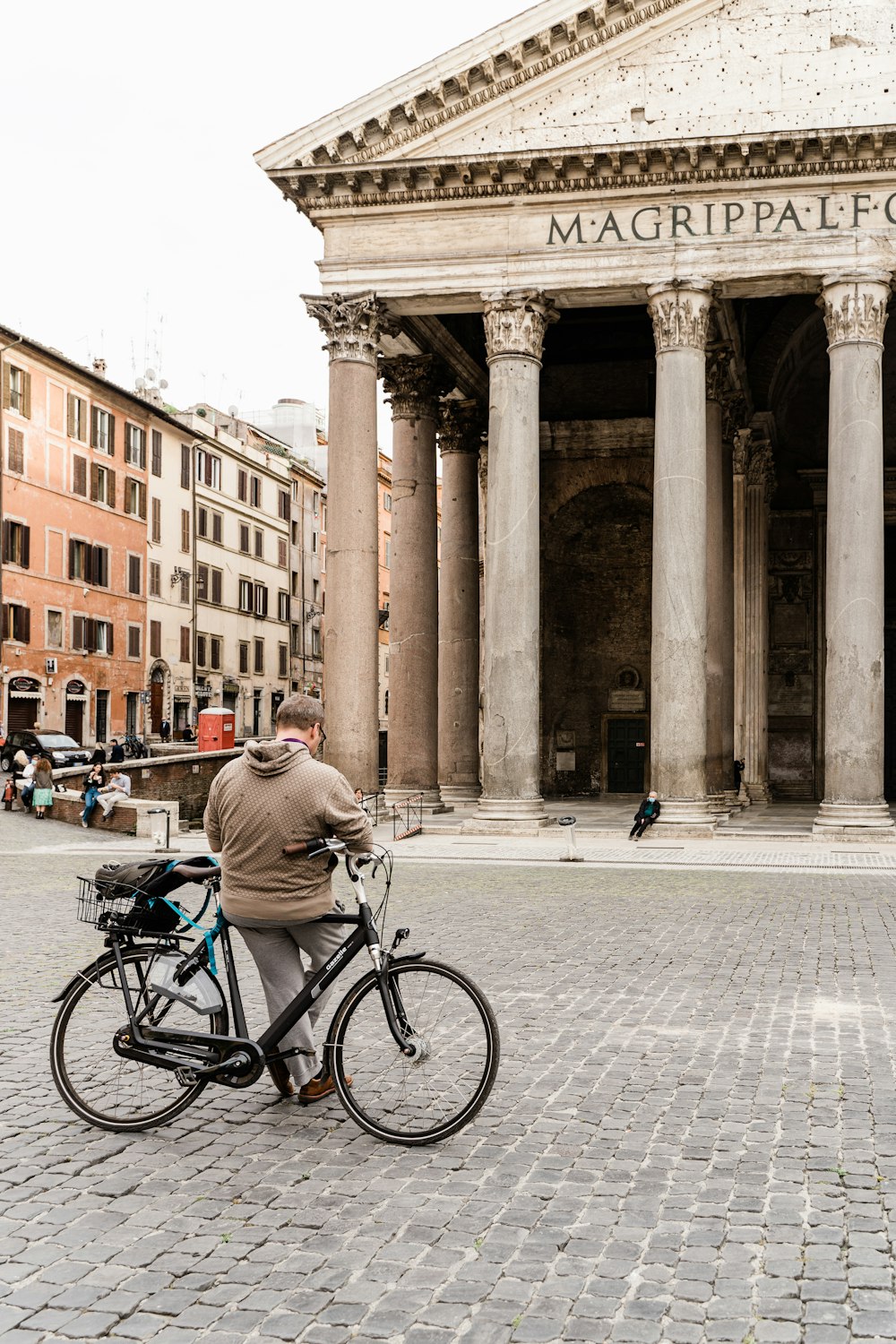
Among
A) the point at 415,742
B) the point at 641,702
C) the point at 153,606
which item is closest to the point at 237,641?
the point at 153,606

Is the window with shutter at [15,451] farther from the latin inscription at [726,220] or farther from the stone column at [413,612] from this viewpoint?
the latin inscription at [726,220]

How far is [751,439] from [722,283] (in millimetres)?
9703

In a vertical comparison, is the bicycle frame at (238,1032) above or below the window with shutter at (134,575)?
below

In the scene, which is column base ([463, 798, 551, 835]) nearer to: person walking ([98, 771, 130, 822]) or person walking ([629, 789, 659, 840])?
person walking ([629, 789, 659, 840])

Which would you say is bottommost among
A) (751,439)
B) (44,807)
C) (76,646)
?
(44,807)

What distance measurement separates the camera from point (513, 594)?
23.2m

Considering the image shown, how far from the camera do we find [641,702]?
34031 millimetres

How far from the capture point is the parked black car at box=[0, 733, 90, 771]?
→ 39625 millimetres

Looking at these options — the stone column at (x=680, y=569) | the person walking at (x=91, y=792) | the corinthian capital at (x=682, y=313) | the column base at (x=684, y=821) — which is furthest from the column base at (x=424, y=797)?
the corinthian capital at (x=682, y=313)

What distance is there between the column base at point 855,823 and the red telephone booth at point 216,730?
66.9ft

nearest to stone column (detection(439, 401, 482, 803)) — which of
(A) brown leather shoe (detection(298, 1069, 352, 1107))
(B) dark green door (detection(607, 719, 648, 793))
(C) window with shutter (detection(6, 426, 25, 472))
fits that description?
(B) dark green door (detection(607, 719, 648, 793))

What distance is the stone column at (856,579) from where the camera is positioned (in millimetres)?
22156

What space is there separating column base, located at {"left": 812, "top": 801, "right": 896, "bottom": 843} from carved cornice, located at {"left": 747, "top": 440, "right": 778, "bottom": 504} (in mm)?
12451

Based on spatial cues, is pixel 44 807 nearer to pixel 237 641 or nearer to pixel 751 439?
pixel 751 439
